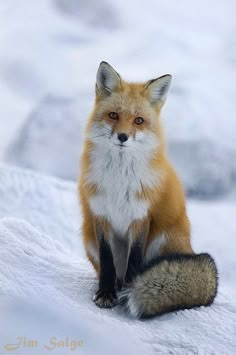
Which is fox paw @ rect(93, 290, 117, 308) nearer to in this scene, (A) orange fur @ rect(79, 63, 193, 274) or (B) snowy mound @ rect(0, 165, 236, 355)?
(B) snowy mound @ rect(0, 165, 236, 355)

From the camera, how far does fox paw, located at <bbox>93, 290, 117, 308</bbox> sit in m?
2.88

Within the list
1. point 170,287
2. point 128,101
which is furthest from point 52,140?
point 170,287

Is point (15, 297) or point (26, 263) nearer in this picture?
point (15, 297)

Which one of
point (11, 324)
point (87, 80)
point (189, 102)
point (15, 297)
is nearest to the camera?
point (11, 324)

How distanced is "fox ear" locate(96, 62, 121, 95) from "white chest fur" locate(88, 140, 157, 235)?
0.98 feet

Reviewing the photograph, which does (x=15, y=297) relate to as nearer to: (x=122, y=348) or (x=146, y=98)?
(x=122, y=348)

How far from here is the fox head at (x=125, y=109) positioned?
2.78 meters

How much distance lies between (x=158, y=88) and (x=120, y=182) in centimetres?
50

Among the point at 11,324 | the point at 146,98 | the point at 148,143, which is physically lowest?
the point at 11,324

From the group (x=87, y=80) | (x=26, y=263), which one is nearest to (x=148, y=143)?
(x=26, y=263)

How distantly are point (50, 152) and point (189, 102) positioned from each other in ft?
6.15

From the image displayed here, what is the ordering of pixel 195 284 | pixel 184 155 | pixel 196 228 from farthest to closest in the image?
pixel 184 155, pixel 196 228, pixel 195 284

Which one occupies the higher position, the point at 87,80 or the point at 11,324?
the point at 87,80

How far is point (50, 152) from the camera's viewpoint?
7312 mm
